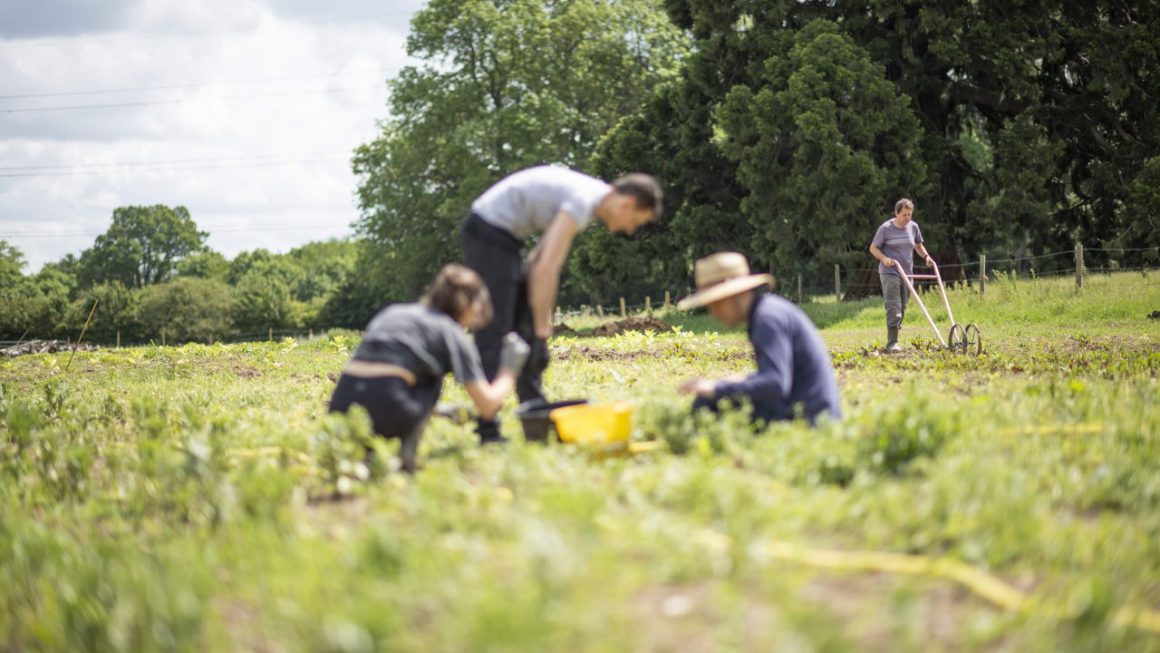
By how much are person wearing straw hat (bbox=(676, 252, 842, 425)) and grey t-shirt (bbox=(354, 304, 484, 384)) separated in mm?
1154

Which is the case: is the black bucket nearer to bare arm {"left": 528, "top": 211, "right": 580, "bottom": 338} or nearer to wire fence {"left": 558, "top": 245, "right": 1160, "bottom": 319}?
bare arm {"left": 528, "top": 211, "right": 580, "bottom": 338}

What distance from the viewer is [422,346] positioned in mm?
5047

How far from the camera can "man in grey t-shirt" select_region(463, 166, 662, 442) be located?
570 centimetres

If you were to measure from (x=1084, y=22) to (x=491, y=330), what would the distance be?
88.2 ft

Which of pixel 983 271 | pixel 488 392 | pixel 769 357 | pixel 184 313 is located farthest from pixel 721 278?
pixel 184 313

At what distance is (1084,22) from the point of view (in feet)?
89.1

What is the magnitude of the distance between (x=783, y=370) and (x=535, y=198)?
1.77 m

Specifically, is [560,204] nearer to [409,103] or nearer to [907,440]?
[907,440]

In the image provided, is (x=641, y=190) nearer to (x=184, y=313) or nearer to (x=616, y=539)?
(x=616, y=539)

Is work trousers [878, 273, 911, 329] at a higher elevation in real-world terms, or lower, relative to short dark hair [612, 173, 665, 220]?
lower

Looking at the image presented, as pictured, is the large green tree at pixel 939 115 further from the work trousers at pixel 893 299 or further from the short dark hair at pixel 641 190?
the short dark hair at pixel 641 190

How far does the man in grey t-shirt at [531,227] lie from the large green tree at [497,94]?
110ft

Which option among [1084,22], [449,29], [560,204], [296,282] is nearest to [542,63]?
[449,29]

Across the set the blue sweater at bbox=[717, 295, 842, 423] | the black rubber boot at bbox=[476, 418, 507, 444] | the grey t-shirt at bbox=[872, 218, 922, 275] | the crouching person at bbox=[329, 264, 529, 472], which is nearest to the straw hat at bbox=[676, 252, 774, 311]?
the blue sweater at bbox=[717, 295, 842, 423]
